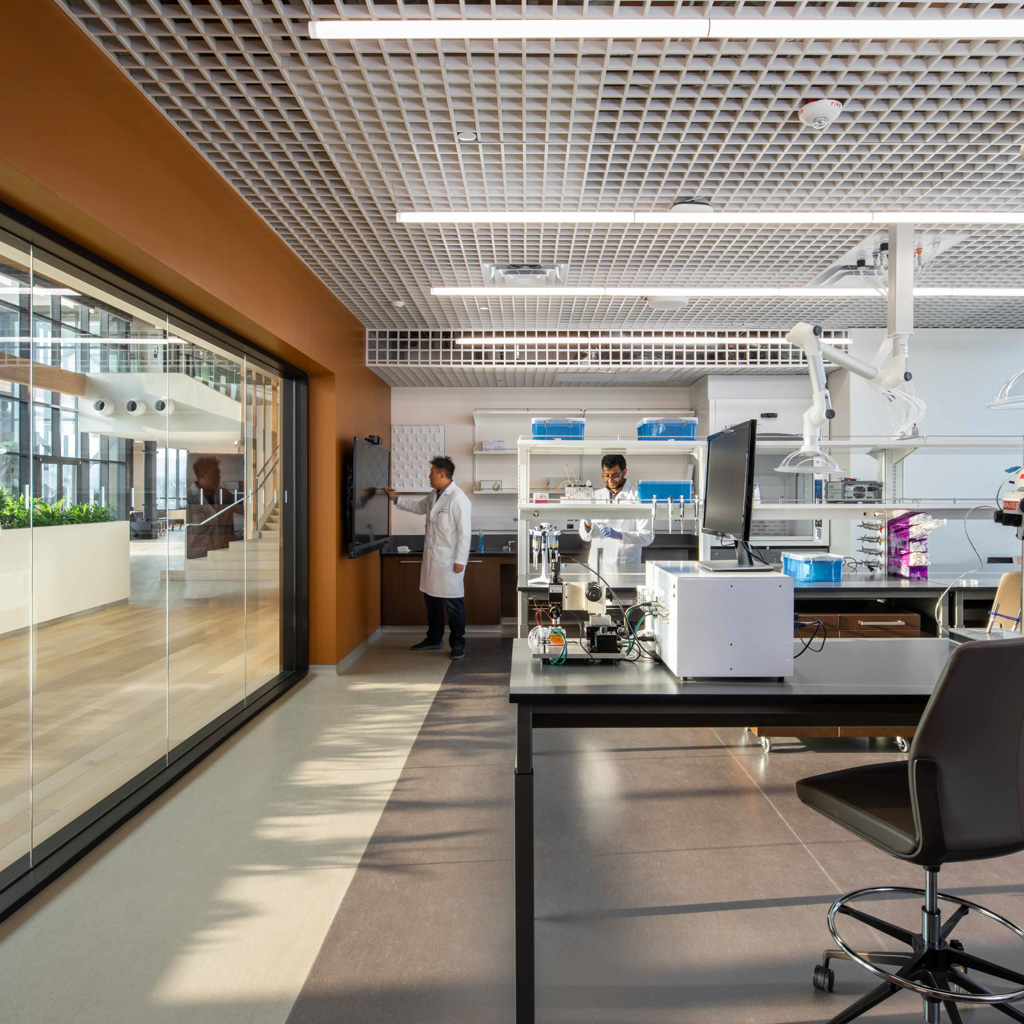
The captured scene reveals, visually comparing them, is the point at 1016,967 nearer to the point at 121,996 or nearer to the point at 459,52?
the point at 121,996

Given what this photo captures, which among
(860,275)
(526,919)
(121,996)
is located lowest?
(121,996)

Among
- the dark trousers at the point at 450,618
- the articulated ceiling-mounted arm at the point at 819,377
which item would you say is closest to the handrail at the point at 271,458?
the dark trousers at the point at 450,618

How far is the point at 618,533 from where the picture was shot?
15.7 ft

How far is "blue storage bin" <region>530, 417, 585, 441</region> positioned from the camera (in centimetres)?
589

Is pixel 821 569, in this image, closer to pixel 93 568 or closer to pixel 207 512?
pixel 207 512

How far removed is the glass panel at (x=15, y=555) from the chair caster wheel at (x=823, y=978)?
263 cm

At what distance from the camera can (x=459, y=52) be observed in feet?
8.00

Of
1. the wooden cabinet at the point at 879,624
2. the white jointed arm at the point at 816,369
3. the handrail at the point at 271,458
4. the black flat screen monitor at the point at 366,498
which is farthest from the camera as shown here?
the black flat screen monitor at the point at 366,498

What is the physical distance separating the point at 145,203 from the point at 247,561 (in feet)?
7.69

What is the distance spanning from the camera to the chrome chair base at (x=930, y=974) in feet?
5.41

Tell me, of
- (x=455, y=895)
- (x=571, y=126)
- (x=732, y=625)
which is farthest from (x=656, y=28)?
(x=455, y=895)

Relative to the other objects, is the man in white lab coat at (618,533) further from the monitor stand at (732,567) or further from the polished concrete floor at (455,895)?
the monitor stand at (732,567)

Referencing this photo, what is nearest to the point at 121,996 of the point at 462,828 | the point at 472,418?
the point at 462,828

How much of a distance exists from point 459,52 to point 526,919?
110 inches
